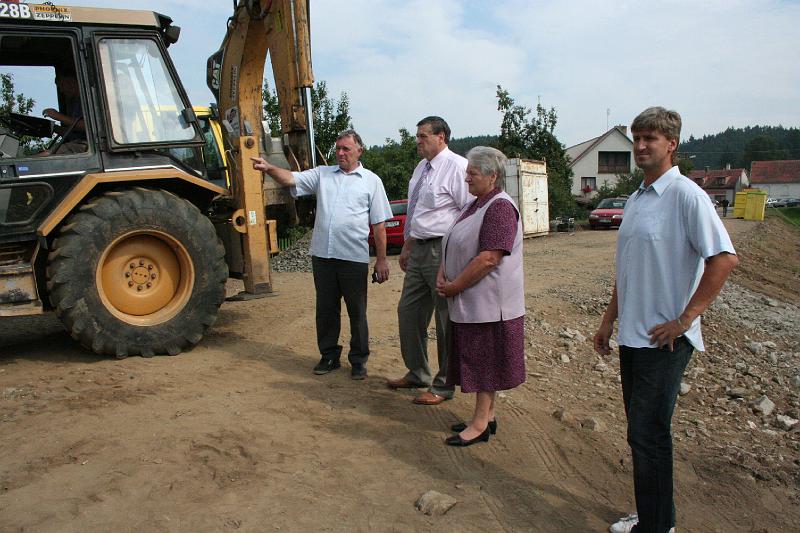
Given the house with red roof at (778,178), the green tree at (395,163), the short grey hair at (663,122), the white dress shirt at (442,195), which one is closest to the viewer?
the short grey hair at (663,122)

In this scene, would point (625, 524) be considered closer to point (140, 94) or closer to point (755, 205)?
point (140, 94)

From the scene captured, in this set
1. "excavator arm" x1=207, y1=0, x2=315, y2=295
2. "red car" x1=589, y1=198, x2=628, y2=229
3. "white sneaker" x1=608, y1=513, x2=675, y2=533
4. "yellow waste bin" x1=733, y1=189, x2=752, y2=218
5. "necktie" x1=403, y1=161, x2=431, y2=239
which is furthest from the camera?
"yellow waste bin" x1=733, y1=189, x2=752, y2=218

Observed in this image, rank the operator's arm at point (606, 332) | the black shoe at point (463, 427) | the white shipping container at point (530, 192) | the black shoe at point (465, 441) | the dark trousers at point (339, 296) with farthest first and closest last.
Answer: the white shipping container at point (530, 192) → the dark trousers at point (339, 296) → the black shoe at point (463, 427) → the black shoe at point (465, 441) → the operator's arm at point (606, 332)

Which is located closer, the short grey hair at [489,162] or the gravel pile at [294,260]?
the short grey hair at [489,162]

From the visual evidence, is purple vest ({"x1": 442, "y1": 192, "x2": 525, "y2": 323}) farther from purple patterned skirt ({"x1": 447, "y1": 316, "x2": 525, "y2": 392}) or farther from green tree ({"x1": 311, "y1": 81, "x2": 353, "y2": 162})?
green tree ({"x1": 311, "y1": 81, "x2": 353, "y2": 162})

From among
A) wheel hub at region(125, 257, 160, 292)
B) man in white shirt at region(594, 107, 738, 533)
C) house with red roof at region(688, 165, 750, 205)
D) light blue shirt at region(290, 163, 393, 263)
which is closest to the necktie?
light blue shirt at region(290, 163, 393, 263)

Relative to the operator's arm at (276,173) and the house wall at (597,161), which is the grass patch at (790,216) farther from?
the operator's arm at (276,173)

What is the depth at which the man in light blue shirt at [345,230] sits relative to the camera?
508 cm

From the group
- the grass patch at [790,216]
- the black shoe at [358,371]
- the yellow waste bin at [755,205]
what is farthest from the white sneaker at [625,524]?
the grass patch at [790,216]

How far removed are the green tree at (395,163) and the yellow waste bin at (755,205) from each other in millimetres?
15900

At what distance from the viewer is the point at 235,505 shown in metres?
3.24

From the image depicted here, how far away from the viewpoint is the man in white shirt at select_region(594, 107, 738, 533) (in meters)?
2.74

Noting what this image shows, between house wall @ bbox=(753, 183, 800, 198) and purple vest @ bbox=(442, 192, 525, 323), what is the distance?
90.0m

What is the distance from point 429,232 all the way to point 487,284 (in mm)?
983
